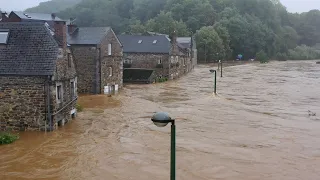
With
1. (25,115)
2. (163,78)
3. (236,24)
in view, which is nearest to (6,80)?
(25,115)

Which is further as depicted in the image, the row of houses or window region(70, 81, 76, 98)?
window region(70, 81, 76, 98)

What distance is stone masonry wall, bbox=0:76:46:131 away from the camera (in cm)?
1991

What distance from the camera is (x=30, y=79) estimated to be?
19984 mm

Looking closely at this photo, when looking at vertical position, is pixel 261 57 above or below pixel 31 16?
below

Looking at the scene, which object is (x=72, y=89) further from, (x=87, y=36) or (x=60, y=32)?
(x=87, y=36)

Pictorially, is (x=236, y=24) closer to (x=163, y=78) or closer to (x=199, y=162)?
(x=163, y=78)

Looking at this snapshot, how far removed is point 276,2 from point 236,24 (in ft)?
288

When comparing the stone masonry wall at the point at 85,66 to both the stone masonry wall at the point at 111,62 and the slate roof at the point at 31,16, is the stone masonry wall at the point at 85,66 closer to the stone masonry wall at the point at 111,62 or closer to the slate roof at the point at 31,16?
the stone masonry wall at the point at 111,62

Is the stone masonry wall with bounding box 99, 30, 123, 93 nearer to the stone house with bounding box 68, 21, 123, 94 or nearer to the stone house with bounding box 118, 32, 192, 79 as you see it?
the stone house with bounding box 68, 21, 123, 94

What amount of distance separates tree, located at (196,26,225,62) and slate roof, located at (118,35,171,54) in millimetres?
46710

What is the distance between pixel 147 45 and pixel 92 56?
19647 millimetres

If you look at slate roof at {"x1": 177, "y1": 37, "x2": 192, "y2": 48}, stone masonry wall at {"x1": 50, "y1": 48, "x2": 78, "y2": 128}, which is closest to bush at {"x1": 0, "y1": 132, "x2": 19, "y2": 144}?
stone masonry wall at {"x1": 50, "y1": 48, "x2": 78, "y2": 128}

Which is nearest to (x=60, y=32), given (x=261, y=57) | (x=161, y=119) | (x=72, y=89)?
(x=72, y=89)

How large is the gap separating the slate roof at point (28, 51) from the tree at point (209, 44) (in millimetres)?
81810
